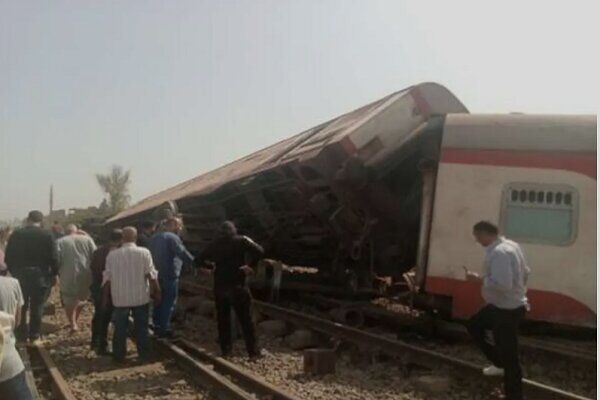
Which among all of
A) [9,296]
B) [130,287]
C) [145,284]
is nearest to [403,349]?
[145,284]

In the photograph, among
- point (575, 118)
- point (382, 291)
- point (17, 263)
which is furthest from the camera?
point (382, 291)

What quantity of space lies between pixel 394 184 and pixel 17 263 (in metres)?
4.89

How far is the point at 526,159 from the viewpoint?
24.0 ft

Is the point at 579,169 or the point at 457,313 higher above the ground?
the point at 579,169

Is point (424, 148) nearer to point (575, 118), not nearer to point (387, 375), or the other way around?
point (575, 118)

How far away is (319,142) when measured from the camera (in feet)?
31.6

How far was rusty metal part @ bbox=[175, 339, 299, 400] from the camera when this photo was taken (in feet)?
18.8

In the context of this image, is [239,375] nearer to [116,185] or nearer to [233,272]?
[233,272]

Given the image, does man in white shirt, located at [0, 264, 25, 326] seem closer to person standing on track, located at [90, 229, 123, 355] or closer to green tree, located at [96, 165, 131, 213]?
person standing on track, located at [90, 229, 123, 355]

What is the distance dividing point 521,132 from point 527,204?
2.52ft

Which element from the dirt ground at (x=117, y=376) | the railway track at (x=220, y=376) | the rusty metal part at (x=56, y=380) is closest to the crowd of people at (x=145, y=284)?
the dirt ground at (x=117, y=376)

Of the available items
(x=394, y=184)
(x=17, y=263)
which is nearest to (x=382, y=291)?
(x=394, y=184)

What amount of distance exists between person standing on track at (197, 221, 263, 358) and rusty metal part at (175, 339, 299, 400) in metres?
0.48

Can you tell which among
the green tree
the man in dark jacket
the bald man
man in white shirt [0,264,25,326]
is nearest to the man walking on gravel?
Result: man in white shirt [0,264,25,326]
